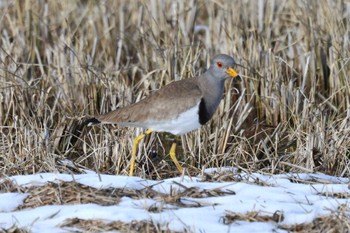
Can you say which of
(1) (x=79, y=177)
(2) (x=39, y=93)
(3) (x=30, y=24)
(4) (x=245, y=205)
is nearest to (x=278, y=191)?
(4) (x=245, y=205)

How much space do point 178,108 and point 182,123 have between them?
0.12 metres

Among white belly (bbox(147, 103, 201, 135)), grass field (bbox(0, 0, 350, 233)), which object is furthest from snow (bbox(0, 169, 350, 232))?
Result: white belly (bbox(147, 103, 201, 135))

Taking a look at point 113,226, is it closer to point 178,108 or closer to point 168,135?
point 178,108

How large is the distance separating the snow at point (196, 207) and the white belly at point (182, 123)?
26.8 inches

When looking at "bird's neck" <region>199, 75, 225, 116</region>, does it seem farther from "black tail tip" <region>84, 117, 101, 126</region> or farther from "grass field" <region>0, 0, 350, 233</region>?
"black tail tip" <region>84, 117, 101, 126</region>

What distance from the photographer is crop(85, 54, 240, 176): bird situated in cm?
639

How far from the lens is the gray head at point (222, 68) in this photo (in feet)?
21.7

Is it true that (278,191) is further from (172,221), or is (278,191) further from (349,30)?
(349,30)

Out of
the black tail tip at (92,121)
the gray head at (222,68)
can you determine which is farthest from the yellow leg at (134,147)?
the gray head at (222,68)

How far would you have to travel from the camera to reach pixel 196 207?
5039mm

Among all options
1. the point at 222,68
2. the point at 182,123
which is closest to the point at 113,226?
the point at 182,123

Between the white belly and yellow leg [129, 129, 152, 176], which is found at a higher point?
the white belly

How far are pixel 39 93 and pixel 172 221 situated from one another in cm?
312

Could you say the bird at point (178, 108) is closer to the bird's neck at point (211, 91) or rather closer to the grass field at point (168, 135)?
the bird's neck at point (211, 91)
